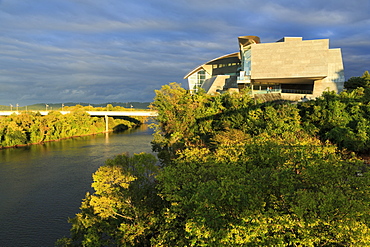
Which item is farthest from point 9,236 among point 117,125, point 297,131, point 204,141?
point 117,125

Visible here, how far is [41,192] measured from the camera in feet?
98.5

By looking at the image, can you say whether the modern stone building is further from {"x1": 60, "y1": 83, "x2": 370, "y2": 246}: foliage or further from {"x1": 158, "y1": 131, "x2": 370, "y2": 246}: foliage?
{"x1": 158, "y1": 131, "x2": 370, "y2": 246}: foliage

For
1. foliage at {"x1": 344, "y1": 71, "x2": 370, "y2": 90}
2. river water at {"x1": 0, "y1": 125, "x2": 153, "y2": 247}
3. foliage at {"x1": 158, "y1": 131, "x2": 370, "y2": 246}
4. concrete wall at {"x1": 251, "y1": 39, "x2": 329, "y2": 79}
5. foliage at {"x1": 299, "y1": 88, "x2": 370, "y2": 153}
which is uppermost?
concrete wall at {"x1": 251, "y1": 39, "x2": 329, "y2": 79}

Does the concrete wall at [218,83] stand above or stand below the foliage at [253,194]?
above

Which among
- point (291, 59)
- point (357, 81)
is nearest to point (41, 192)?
point (291, 59)

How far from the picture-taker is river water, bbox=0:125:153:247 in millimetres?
21891

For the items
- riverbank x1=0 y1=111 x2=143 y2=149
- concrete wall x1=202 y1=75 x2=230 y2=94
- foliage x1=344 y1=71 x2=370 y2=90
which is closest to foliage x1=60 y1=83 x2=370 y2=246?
foliage x1=344 y1=71 x2=370 y2=90

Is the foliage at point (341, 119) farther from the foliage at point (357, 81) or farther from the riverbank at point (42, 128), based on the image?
the riverbank at point (42, 128)

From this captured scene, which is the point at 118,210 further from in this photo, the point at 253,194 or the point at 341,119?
the point at 341,119

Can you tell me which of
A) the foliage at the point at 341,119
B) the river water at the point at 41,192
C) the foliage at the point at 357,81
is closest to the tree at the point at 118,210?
the river water at the point at 41,192

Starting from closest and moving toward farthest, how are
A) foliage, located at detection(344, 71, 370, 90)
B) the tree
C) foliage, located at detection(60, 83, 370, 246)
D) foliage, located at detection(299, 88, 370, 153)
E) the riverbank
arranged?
foliage, located at detection(60, 83, 370, 246) < the tree < foliage, located at detection(299, 88, 370, 153) < foliage, located at detection(344, 71, 370, 90) < the riverbank

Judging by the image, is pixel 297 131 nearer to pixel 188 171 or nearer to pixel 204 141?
pixel 204 141

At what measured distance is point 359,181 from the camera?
1228cm

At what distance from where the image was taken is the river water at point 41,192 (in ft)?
71.8
